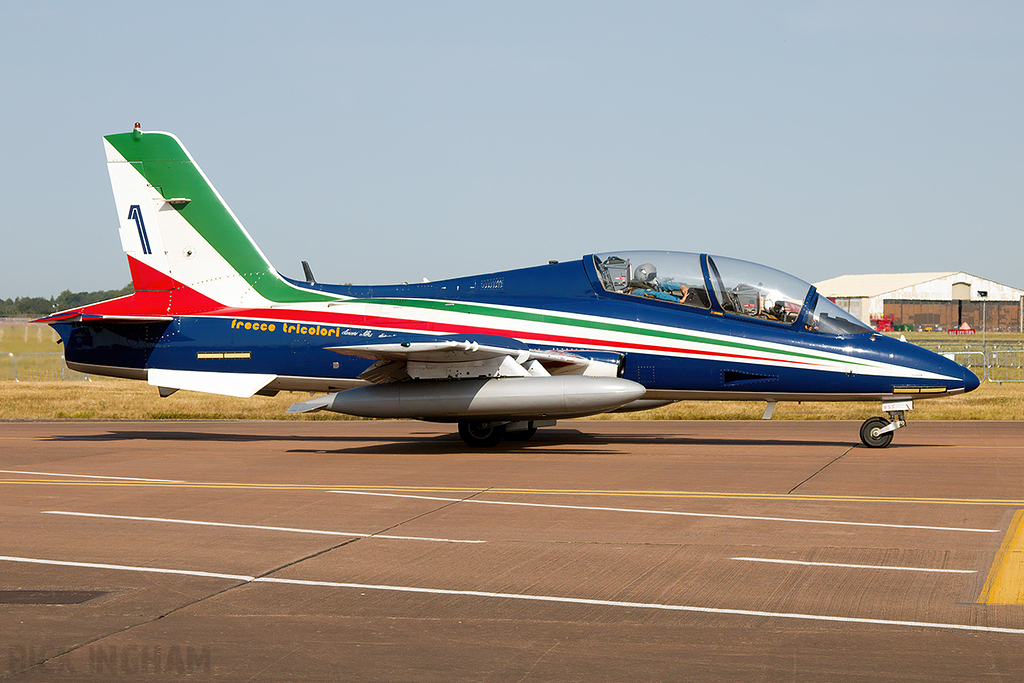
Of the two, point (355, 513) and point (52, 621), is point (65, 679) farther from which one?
point (355, 513)

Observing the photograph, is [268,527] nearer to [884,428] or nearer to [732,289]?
[732,289]

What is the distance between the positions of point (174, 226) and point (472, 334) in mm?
6225

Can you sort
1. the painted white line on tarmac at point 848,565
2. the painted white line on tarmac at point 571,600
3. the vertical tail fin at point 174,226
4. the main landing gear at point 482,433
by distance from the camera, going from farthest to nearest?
the vertical tail fin at point 174,226, the main landing gear at point 482,433, the painted white line on tarmac at point 848,565, the painted white line on tarmac at point 571,600

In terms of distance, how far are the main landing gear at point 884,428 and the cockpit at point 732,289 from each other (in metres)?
1.29

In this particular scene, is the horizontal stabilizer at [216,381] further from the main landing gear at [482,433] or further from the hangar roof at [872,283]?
the hangar roof at [872,283]

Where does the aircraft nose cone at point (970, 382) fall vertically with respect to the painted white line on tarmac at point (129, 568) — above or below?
above

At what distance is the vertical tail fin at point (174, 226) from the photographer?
60.5ft

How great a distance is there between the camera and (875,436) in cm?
1584

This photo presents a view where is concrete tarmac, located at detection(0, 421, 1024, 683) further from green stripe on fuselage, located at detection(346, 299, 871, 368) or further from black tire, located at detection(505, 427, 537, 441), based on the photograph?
black tire, located at detection(505, 427, 537, 441)

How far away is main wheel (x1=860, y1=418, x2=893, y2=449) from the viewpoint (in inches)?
623

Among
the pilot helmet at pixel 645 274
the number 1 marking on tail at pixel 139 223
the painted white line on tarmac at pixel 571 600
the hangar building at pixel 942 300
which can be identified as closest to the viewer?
the painted white line on tarmac at pixel 571 600

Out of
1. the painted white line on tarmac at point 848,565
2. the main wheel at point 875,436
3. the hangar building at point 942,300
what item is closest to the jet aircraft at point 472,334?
the main wheel at point 875,436

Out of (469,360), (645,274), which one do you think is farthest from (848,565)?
(645,274)

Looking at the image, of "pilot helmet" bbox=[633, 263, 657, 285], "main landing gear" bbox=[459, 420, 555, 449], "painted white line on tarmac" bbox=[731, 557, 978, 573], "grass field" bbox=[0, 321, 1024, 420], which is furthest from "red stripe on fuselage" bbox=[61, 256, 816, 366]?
"painted white line on tarmac" bbox=[731, 557, 978, 573]
